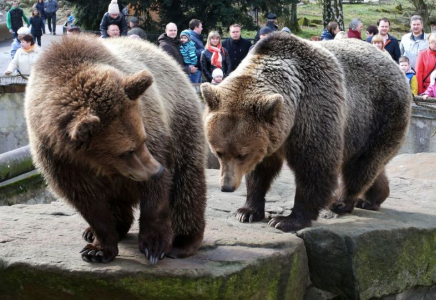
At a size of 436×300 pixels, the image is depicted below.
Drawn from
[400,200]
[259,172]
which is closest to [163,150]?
[259,172]

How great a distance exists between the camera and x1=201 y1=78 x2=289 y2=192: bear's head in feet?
17.9

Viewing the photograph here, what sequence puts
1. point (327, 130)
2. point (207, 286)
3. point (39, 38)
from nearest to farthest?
point (207, 286) < point (327, 130) < point (39, 38)

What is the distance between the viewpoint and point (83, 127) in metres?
3.94

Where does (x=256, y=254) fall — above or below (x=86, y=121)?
below

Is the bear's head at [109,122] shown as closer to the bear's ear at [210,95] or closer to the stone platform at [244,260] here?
the stone platform at [244,260]

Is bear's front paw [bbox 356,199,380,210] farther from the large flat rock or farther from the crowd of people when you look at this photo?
the crowd of people

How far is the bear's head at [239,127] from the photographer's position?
5449 millimetres

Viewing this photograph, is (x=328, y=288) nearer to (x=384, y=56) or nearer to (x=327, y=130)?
(x=327, y=130)

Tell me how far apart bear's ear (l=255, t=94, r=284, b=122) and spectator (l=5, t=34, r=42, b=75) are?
7829 millimetres

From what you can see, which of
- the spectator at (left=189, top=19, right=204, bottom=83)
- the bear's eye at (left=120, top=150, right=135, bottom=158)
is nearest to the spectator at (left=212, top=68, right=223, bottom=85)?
the spectator at (left=189, top=19, right=204, bottom=83)

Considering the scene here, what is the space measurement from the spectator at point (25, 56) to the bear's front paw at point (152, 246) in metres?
8.44

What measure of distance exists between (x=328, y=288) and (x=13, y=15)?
19.3 m

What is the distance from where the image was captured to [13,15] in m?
22.6

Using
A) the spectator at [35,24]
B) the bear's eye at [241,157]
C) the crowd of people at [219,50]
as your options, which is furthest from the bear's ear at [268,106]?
the spectator at [35,24]
